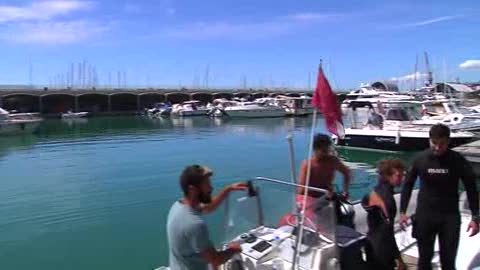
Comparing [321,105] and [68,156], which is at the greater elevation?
[321,105]

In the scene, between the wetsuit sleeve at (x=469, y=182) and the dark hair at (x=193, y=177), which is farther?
the wetsuit sleeve at (x=469, y=182)

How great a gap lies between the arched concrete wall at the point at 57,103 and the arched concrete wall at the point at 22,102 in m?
1.01

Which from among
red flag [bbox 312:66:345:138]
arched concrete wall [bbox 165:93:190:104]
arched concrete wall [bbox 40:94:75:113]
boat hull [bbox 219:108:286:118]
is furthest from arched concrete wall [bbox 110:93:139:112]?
red flag [bbox 312:66:345:138]

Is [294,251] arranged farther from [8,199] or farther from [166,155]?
[166,155]

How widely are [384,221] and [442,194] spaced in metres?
0.62

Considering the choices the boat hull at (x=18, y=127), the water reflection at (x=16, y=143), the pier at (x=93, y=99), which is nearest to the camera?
the water reflection at (x=16, y=143)

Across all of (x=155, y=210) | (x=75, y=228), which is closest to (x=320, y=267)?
(x=75, y=228)

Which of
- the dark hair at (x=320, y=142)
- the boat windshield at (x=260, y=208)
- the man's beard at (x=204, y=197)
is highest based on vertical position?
the dark hair at (x=320, y=142)

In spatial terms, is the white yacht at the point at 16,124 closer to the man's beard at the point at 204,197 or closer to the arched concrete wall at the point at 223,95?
the man's beard at the point at 204,197

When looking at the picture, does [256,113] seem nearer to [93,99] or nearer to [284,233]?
[93,99]

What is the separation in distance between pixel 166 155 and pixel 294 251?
87.0 ft

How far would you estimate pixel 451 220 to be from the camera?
4.95 m

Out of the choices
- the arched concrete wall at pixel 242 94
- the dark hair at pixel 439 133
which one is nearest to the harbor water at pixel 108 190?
the dark hair at pixel 439 133

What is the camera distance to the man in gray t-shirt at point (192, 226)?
3.63 m
